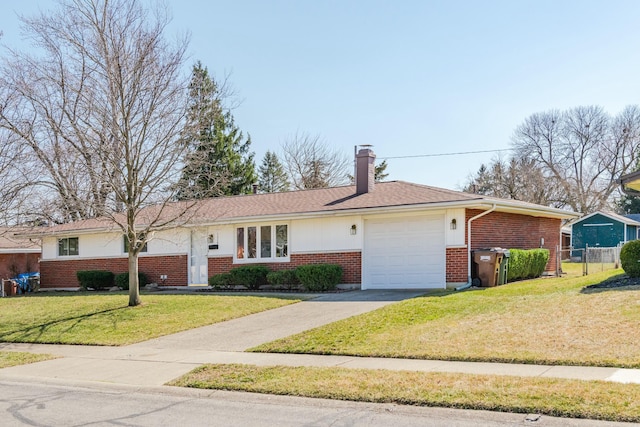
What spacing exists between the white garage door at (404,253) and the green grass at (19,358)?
34.1 feet

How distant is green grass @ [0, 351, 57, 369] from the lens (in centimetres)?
1237

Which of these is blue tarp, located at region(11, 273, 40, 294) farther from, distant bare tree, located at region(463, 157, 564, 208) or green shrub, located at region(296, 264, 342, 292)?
distant bare tree, located at region(463, 157, 564, 208)

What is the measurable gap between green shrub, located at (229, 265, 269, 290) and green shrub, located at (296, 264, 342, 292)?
208 cm

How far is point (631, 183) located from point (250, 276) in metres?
12.3

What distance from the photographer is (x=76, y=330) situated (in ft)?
51.7

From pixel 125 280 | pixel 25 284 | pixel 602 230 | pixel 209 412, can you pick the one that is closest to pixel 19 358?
pixel 209 412

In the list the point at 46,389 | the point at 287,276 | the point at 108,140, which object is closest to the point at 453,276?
the point at 287,276

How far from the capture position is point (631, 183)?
680 inches

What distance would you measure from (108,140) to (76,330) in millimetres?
4957

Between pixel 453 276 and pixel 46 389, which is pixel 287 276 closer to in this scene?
pixel 453 276

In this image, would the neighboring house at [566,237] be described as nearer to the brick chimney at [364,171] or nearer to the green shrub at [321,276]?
the brick chimney at [364,171]

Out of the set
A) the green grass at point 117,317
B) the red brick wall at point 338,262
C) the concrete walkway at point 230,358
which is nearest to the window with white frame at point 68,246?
the green grass at point 117,317

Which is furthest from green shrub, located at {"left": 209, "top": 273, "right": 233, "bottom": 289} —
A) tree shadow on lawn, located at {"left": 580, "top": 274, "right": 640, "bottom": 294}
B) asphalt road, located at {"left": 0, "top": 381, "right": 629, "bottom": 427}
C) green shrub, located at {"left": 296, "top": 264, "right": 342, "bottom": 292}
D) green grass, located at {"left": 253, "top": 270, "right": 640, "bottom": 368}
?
asphalt road, located at {"left": 0, "top": 381, "right": 629, "bottom": 427}

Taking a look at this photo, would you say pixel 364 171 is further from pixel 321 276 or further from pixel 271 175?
pixel 271 175
